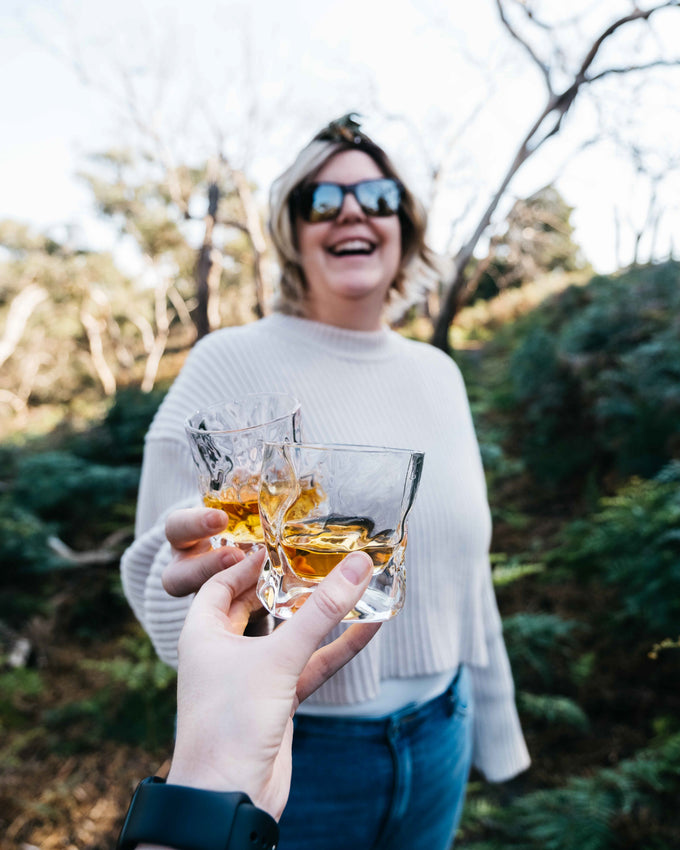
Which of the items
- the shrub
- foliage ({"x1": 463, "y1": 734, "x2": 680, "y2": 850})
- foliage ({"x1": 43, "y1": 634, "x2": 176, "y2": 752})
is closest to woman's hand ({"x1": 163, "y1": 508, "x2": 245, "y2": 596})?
foliage ({"x1": 463, "y1": 734, "x2": 680, "y2": 850})

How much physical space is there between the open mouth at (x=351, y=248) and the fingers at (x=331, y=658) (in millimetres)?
1290

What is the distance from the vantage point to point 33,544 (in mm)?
5496

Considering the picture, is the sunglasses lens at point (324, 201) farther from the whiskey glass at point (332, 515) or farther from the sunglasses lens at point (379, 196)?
the whiskey glass at point (332, 515)

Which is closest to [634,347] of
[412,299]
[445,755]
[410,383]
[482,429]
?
[482,429]

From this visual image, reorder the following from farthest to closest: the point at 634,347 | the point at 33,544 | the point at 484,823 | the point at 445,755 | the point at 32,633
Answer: the point at 634,347 → the point at 33,544 → the point at 32,633 → the point at 484,823 → the point at 445,755

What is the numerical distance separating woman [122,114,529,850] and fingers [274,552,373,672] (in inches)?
17.6

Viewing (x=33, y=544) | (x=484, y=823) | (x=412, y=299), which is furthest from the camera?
(x=33, y=544)

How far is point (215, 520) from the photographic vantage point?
38.6 inches

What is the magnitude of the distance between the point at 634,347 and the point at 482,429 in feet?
7.97

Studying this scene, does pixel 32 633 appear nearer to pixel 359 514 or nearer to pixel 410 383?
pixel 410 383

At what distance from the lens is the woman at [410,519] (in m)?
1.45

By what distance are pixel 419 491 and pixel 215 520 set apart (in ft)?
2.79

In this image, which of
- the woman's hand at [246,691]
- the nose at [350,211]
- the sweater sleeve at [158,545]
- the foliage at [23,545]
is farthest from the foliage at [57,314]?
the woman's hand at [246,691]

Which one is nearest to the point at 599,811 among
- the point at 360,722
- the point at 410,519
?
the point at 360,722
